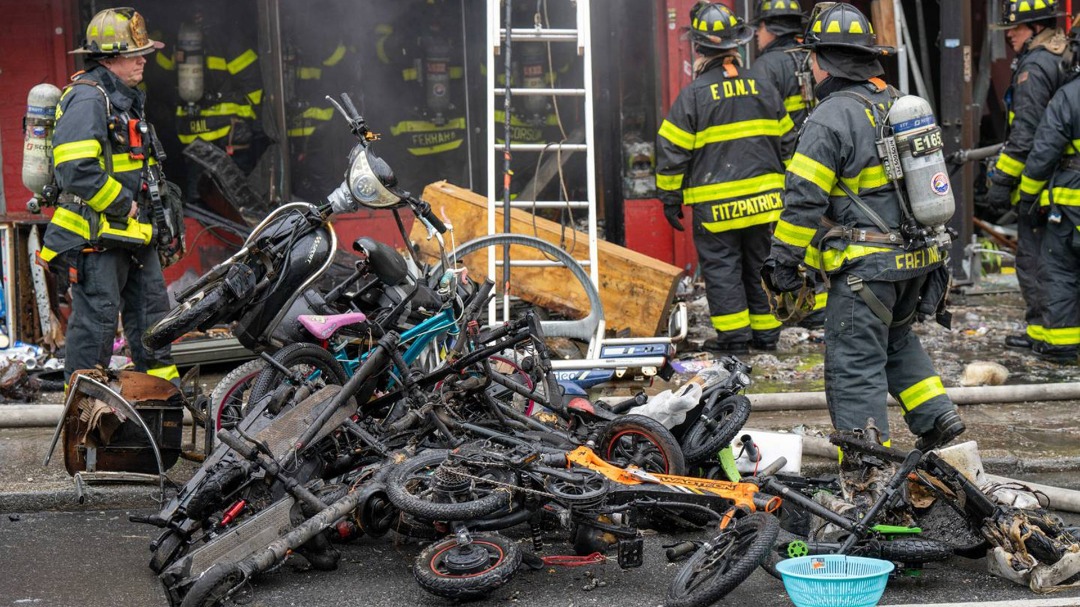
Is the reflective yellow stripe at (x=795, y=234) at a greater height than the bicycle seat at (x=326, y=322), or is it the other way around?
the reflective yellow stripe at (x=795, y=234)

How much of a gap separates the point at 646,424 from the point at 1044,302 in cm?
412

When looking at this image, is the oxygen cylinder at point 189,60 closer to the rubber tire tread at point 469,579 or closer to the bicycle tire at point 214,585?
the bicycle tire at point 214,585

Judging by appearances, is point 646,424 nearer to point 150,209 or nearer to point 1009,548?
point 1009,548

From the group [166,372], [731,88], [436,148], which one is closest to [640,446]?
[166,372]

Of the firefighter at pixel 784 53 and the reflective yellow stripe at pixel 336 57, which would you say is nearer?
the firefighter at pixel 784 53

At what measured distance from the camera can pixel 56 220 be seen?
6.82 m

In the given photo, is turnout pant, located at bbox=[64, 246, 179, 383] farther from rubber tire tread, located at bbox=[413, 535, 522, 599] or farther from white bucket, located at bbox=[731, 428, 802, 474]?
white bucket, located at bbox=[731, 428, 802, 474]

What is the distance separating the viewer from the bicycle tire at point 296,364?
5.53 metres

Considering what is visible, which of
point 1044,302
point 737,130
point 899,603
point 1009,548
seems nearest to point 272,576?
point 899,603

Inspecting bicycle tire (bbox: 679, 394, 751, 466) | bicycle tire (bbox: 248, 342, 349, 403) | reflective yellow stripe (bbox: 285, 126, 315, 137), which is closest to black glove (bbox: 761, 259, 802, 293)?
bicycle tire (bbox: 679, 394, 751, 466)

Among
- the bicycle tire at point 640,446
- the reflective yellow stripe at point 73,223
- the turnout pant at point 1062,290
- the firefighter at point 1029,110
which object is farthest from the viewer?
the firefighter at point 1029,110

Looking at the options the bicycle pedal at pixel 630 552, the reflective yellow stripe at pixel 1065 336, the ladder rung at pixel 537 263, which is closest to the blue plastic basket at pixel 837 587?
the bicycle pedal at pixel 630 552

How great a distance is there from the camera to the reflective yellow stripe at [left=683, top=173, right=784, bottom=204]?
27.3 feet

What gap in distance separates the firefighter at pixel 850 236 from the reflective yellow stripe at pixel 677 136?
2740 mm
